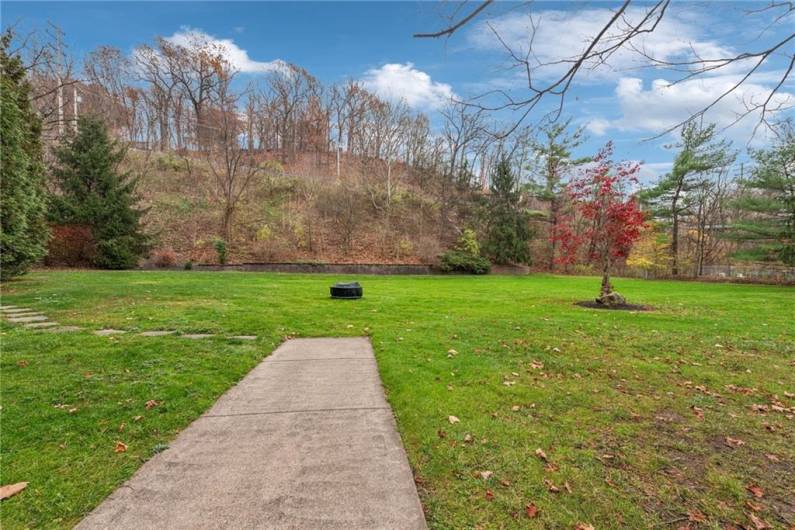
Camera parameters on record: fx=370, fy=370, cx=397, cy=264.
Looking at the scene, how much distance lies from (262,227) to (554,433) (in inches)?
928

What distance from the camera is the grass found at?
190 centimetres

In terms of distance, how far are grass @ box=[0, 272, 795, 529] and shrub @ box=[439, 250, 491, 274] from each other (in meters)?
16.5

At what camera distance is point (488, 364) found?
168 inches

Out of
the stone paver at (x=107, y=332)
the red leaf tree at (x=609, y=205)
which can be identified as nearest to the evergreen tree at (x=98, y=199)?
the stone paver at (x=107, y=332)

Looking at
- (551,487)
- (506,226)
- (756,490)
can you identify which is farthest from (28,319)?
(506,226)

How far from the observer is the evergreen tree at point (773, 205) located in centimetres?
1891

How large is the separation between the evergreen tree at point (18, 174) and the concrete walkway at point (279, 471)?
29.6ft

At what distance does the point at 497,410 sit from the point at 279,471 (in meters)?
1.75

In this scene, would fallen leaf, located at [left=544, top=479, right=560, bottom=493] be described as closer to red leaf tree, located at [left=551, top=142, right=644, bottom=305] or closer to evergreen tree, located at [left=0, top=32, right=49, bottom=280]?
red leaf tree, located at [left=551, top=142, right=644, bottom=305]

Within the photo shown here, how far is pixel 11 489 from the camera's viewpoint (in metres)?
1.85

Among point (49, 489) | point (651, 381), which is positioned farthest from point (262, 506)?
point (651, 381)

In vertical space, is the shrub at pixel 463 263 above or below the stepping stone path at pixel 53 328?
above

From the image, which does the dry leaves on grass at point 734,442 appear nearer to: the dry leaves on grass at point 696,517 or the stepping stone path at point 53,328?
the dry leaves on grass at point 696,517

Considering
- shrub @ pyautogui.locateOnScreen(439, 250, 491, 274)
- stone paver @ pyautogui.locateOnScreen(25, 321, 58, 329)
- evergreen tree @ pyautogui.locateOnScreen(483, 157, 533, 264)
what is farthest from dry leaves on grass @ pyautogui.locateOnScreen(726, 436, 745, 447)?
evergreen tree @ pyautogui.locateOnScreen(483, 157, 533, 264)
